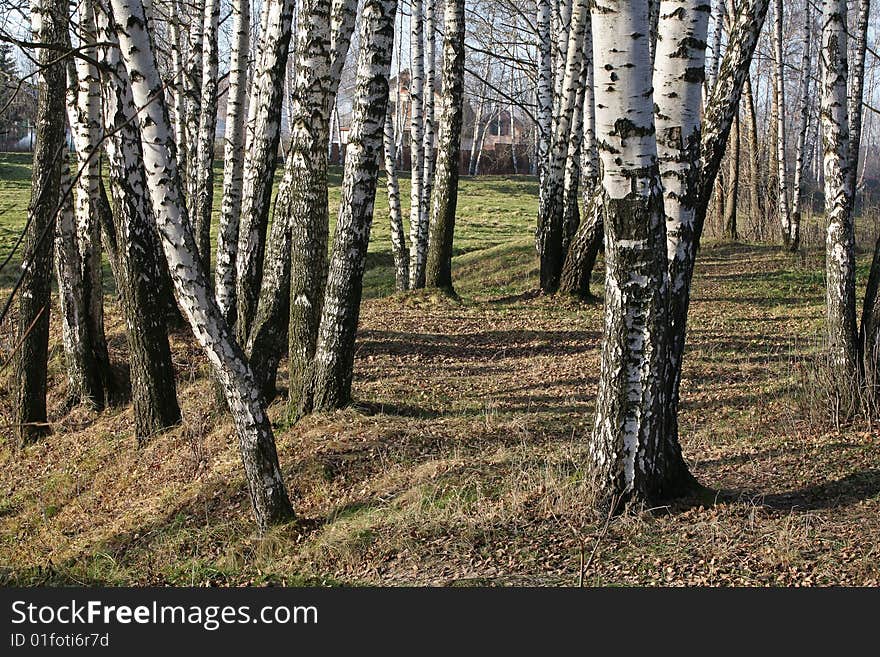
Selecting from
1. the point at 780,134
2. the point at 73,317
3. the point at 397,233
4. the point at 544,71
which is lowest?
the point at 73,317

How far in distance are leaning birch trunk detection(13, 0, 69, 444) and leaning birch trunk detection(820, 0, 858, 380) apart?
22.8 feet

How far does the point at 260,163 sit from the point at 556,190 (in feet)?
20.5

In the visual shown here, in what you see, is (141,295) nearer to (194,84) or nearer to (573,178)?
(194,84)

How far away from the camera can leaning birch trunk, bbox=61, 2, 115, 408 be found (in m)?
8.52

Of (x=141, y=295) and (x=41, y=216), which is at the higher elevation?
(x=41, y=216)

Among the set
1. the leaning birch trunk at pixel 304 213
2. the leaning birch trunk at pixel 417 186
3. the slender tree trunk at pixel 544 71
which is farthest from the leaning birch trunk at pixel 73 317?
the slender tree trunk at pixel 544 71

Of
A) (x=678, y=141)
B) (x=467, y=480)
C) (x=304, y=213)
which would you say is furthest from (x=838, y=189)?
(x=304, y=213)

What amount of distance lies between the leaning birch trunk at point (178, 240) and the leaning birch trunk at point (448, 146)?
7.59 metres

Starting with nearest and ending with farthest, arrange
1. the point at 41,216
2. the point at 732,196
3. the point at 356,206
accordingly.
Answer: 1. the point at 356,206
2. the point at 41,216
3. the point at 732,196

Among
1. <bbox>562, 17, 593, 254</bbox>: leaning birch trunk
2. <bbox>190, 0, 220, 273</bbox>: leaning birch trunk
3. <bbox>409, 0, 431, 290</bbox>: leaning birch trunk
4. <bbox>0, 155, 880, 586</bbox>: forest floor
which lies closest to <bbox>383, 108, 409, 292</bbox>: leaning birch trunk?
<bbox>409, 0, 431, 290</bbox>: leaning birch trunk

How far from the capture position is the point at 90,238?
31.5 ft

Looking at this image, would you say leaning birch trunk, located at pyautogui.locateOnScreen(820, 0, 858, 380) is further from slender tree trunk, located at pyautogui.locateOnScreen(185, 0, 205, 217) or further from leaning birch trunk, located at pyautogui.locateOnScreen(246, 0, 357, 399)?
slender tree trunk, located at pyautogui.locateOnScreen(185, 0, 205, 217)

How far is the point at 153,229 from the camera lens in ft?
26.8

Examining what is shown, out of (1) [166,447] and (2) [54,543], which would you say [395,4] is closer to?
(1) [166,447]
